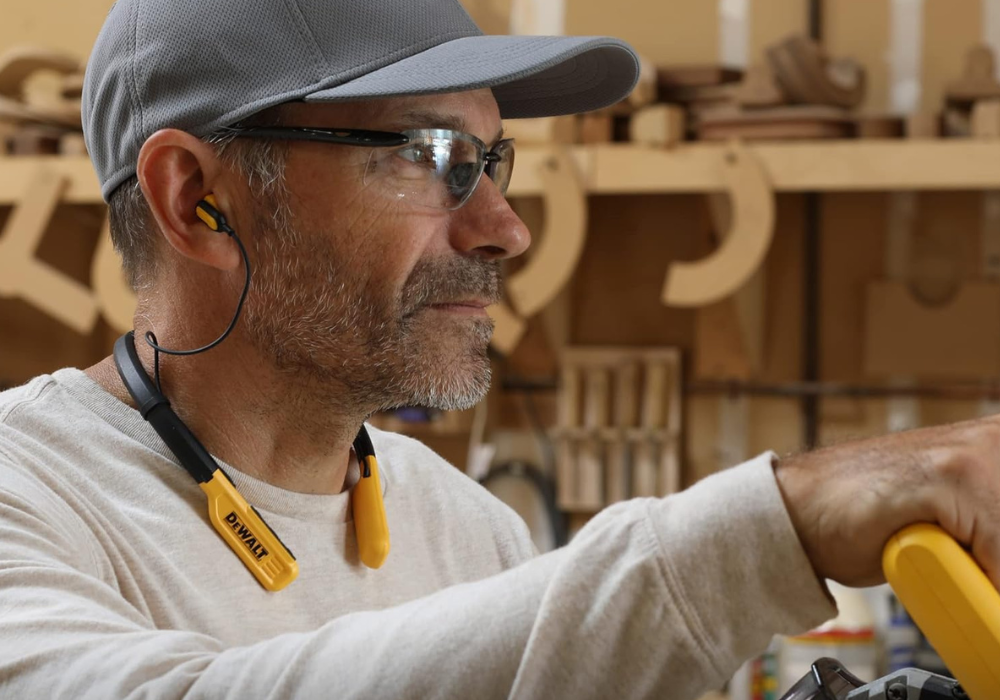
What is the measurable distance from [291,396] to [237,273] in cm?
10

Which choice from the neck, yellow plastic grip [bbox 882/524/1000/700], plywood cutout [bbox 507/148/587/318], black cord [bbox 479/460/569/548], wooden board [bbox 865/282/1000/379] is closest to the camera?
yellow plastic grip [bbox 882/524/1000/700]

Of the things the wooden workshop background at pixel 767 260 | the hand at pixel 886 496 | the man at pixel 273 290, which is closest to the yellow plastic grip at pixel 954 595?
the hand at pixel 886 496

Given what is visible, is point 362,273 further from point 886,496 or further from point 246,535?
point 886,496

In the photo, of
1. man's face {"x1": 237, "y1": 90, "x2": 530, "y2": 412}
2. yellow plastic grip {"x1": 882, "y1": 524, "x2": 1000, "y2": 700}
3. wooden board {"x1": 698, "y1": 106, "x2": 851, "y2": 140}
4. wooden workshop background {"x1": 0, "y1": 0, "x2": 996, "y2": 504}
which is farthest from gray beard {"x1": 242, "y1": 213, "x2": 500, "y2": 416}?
wooden workshop background {"x1": 0, "y1": 0, "x2": 996, "y2": 504}

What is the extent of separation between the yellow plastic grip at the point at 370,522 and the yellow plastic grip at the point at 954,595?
537 mm

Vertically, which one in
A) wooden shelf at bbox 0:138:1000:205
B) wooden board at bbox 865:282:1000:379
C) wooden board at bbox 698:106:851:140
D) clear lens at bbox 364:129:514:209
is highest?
clear lens at bbox 364:129:514:209

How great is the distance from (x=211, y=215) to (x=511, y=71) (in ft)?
0.81

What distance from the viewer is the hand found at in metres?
0.49

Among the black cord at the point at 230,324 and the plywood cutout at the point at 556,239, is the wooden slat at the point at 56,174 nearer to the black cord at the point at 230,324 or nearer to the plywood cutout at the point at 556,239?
the plywood cutout at the point at 556,239

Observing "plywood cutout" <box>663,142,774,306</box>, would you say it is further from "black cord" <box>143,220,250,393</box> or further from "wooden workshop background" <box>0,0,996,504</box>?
"black cord" <box>143,220,250,393</box>

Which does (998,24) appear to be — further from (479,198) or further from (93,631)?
(93,631)

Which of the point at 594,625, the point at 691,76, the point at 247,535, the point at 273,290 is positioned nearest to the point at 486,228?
the point at 273,290

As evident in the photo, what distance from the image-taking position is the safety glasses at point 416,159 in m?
0.89

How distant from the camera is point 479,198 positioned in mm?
936
